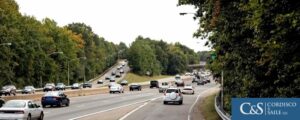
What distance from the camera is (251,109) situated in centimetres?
1023

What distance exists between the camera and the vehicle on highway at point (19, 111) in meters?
27.6

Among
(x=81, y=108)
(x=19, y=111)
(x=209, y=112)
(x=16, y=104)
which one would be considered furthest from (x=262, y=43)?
(x=81, y=108)

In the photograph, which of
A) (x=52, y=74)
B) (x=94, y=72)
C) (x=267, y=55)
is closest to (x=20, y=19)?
(x=52, y=74)

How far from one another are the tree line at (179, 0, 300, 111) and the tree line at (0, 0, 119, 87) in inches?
2228

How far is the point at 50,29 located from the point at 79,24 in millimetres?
41956

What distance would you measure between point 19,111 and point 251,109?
19420 mm

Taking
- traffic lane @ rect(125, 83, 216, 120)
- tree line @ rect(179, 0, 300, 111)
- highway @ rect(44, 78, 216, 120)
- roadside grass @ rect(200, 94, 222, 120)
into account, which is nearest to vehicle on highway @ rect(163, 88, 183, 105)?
traffic lane @ rect(125, 83, 216, 120)

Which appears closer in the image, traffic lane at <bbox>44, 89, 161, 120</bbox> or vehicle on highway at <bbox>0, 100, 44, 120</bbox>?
vehicle on highway at <bbox>0, 100, 44, 120</bbox>

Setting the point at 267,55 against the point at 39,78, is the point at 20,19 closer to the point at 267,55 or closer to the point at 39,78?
the point at 39,78

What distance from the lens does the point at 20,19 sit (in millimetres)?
115875

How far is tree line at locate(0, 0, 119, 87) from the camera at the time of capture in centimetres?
10069

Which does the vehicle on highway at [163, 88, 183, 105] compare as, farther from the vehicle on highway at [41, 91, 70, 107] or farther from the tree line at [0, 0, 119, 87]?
the tree line at [0, 0, 119, 87]

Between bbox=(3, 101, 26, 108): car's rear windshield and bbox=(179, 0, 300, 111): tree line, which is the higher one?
bbox=(179, 0, 300, 111): tree line

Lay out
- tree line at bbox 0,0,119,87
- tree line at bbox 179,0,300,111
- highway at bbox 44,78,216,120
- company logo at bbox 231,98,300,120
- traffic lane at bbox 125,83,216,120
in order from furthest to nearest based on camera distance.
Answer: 1. tree line at bbox 0,0,119,87
2. traffic lane at bbox 125,83,216,120
3. highway at bbox 44,78,216,120
4. tree line at bbox 179,0,300,111
5. company logo at bbox 231,98,300,120
